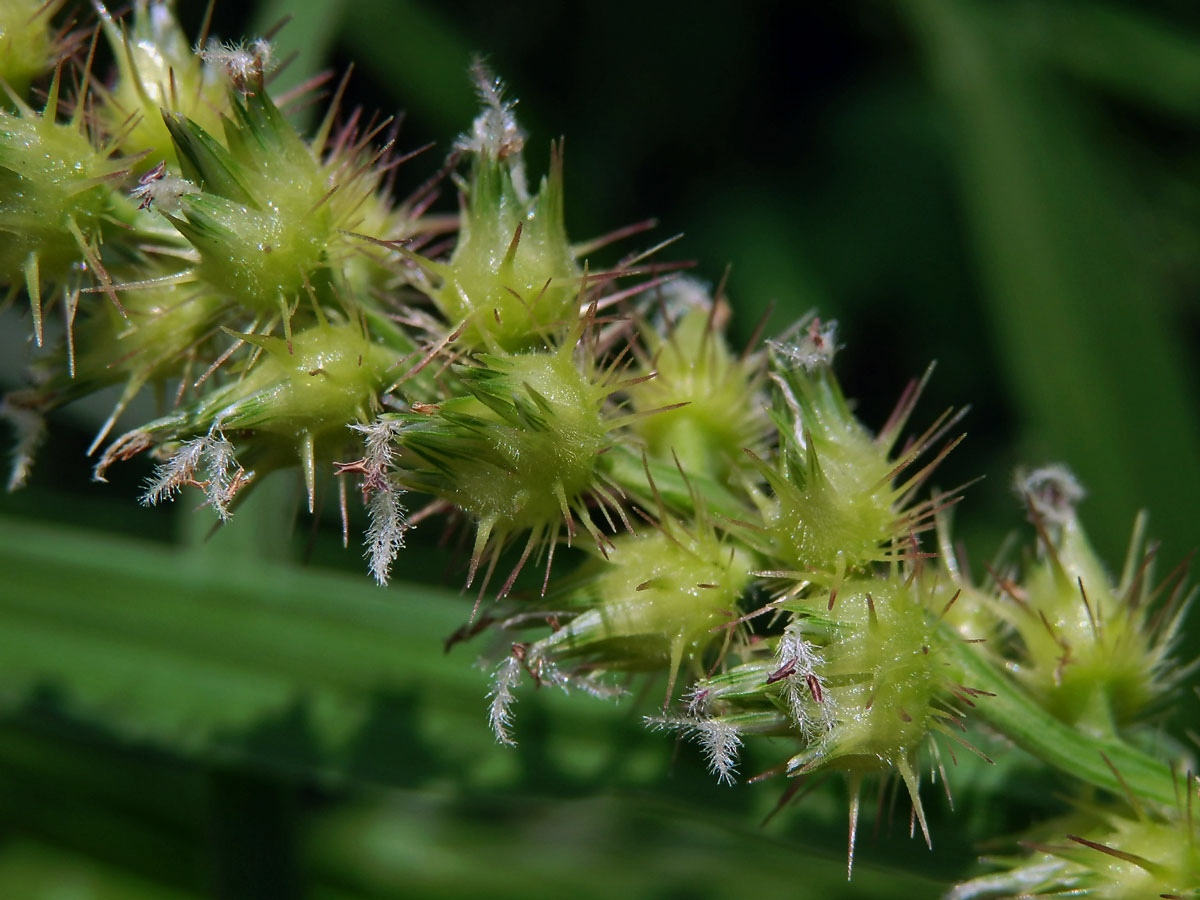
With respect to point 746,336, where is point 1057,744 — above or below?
below

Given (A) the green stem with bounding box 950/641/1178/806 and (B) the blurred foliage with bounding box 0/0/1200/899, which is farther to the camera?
(B) the blurred foliage with bounding box 0/0/1200/899

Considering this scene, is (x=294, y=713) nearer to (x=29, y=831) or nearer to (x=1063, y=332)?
(x=29, y=831)

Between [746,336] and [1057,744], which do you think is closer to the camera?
[1057,744]

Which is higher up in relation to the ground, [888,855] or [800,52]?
[800,52]

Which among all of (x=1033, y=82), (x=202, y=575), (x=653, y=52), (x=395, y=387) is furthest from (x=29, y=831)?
(x=1033, y=82)
